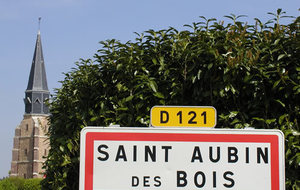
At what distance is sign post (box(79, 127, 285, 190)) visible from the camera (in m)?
2.05

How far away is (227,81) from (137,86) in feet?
2.93

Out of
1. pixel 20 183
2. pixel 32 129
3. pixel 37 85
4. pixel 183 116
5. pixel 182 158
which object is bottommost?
pixel 32 129

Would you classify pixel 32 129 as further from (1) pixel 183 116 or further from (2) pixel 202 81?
(1) pixel 183 116

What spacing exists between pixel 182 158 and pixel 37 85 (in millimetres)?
121194

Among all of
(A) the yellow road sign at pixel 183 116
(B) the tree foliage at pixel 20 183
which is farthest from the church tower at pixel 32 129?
(A) the yellow road sign at pixel 183 116

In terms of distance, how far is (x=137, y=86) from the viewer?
14.7ft

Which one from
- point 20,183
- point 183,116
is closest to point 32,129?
point 20,183

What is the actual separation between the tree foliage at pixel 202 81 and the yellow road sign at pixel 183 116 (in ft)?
6.66

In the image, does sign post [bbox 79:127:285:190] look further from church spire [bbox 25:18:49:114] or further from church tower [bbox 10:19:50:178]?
church spire [bbox 25:18:49:114]

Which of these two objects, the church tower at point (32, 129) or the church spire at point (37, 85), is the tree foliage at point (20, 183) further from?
the church spire at point (37, 85)

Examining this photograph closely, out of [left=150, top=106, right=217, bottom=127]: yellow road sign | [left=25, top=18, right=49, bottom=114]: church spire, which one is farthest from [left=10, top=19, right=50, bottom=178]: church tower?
[left=150, top=106, right=217, bottom=127]: yellow road sign

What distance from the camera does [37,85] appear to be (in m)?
119

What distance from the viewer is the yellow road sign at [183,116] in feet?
7.23

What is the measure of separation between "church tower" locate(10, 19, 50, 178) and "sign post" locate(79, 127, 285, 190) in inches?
4619
